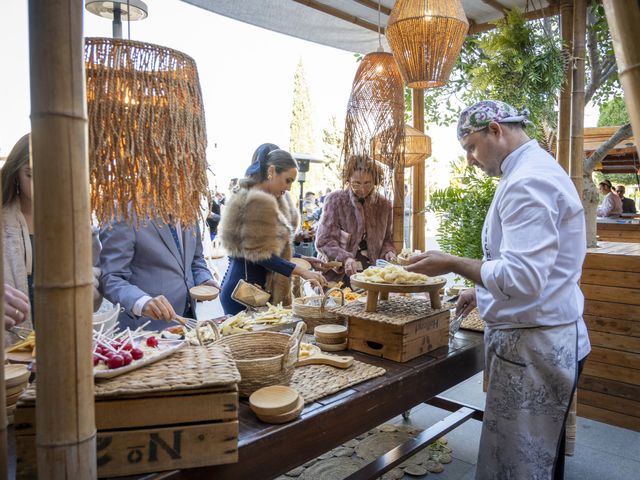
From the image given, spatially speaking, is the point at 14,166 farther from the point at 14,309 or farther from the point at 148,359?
the point at 148,359

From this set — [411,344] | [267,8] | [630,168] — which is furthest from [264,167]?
[630,168]

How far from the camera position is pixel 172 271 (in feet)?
7.81

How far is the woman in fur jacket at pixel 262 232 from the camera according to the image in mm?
2908

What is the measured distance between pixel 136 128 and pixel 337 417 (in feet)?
3.24

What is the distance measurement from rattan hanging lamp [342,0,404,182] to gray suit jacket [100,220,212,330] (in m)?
1.08

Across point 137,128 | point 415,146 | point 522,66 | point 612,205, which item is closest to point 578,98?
point 522,66

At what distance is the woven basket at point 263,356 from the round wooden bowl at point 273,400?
34 millimetres

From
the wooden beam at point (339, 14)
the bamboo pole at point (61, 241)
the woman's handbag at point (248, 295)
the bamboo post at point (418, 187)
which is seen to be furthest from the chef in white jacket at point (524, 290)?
the bamboo post at point (418, 187)

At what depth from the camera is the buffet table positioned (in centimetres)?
118

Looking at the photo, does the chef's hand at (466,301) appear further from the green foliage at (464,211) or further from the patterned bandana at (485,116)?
the green foliage at (464,211)

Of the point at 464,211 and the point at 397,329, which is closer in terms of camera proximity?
the point at 397,329

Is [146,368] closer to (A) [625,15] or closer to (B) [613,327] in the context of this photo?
(A) [625,15]

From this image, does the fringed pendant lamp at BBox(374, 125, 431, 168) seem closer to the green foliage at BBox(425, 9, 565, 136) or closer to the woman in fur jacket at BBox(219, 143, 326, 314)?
the green foliage at BBox(425, 9, 565, 136)

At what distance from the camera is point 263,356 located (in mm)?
1488
